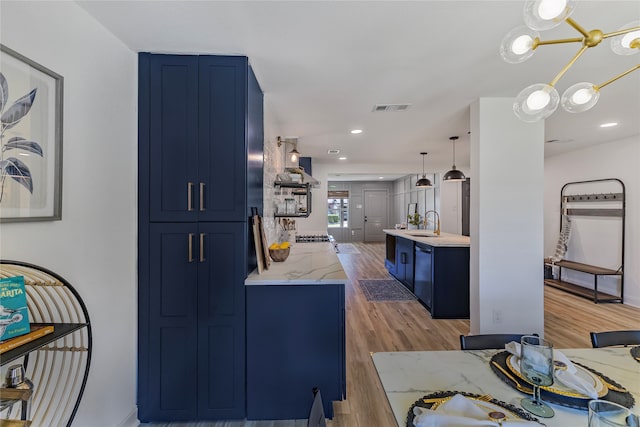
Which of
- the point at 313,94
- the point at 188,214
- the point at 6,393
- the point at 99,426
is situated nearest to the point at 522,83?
the point at 313,94

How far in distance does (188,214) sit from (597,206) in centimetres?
599

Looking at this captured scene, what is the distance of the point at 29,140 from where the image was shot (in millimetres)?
1124

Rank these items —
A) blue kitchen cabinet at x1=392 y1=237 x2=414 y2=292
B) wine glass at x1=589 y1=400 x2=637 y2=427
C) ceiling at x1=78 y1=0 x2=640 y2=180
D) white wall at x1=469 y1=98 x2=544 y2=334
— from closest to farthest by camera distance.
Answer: wine glass at x1=589 y1=400 x2=637 y2=427 < ceiling at x1=78 y1=0 x2=640 y2=180 < white wall at x1=469 y1=98 x2=544 y2=334 < blue kitchen cabinet at x1=392 y1=237 x2=414 y2=292

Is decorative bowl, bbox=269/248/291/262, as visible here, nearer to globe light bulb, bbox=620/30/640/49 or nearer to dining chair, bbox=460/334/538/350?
dining chair, bbox=460/334/538/350

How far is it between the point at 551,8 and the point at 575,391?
1240 mm

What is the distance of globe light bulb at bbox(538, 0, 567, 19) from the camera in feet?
2.95

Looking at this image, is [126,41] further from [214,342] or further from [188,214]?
[214,342]

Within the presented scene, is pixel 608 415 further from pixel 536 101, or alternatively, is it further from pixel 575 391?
pixel 536 101

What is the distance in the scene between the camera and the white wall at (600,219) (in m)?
4.07

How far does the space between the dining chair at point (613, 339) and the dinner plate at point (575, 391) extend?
46 cm

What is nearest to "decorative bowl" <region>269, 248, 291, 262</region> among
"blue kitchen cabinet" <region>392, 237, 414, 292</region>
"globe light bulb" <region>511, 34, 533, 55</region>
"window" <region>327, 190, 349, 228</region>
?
"globe light bulb" <region>511, 34, 533, 55</region>

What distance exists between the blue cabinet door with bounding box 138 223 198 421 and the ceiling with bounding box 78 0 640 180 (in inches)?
46.1

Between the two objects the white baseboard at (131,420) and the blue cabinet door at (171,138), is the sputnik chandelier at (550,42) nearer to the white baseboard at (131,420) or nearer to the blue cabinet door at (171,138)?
the blue cabinet door at (171,138)

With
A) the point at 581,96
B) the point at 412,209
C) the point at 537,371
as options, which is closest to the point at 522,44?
the point at 581,96
